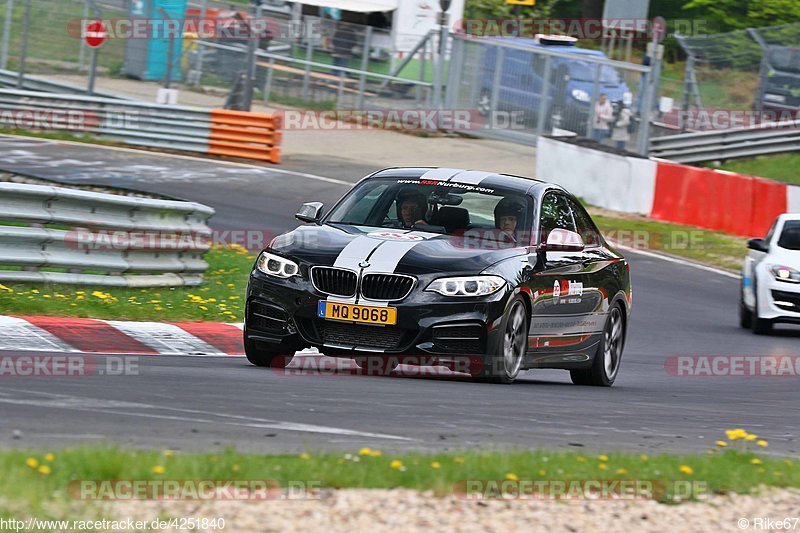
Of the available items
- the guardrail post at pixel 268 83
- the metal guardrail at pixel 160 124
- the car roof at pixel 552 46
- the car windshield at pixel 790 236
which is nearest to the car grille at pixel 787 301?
the car windshield at pixel 790 236

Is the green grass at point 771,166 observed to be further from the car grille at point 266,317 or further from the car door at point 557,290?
the car grille at point 266,317

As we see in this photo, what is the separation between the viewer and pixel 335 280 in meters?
9.19

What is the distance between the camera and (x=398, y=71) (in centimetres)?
3547

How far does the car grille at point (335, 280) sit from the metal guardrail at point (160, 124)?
19508mm

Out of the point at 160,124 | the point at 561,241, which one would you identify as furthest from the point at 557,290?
the point at 160,124

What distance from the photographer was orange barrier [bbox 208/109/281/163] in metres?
28.6

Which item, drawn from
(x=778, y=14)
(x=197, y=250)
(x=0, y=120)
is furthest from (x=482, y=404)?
(x=778, y=14)

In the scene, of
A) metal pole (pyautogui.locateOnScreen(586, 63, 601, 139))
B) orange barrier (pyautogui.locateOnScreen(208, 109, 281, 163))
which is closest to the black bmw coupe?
orange barrier (pyautogui.locateOnScreen(208, 109, 281, 163))

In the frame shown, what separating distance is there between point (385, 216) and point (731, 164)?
70.9 ft

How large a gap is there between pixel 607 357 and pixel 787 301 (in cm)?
566

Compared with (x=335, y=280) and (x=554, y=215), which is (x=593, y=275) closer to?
(x=554, y=215)

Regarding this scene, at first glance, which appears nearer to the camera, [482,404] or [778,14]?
[482,404]

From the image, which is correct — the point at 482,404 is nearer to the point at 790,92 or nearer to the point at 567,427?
the point at 567,427

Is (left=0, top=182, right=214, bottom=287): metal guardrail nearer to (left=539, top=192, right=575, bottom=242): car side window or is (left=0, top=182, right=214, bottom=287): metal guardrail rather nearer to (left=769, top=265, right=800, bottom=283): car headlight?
(left=539, top=192, right=575, bottom=242): car side window
